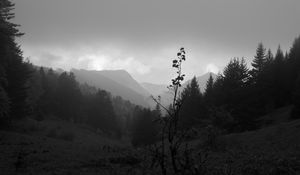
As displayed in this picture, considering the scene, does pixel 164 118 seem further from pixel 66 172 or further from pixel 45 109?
pixel 45 109

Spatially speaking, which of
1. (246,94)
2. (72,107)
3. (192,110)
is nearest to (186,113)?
(192,110)

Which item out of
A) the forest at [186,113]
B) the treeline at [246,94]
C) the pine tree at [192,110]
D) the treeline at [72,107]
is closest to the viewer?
the forest at [186,113]

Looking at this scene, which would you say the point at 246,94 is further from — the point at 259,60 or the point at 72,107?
the point at 72,107

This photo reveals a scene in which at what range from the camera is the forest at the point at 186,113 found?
33.7 feet

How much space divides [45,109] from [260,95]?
59.4 meters

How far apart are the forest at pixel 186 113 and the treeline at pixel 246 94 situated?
15 cm

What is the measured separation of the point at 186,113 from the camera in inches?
2509

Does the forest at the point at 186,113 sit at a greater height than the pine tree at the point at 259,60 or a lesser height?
lesser

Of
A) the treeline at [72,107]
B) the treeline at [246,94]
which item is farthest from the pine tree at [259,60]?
the treeline at [72,107]

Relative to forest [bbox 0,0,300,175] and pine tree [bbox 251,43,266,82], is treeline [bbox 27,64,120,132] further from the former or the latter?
pine tree [bbox 251,43,266,82]

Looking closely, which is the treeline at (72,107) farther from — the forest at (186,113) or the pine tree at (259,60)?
the pine tree at (259,60)

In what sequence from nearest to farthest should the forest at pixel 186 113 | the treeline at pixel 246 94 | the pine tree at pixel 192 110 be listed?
the forest at pixel 186 113, the treeline at pixel 246 94, the pine tree at pixel 192 110

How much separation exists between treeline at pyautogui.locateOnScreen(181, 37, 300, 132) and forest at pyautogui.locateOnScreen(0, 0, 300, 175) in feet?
0.50

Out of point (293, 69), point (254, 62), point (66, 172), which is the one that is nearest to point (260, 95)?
point (293, 69)
